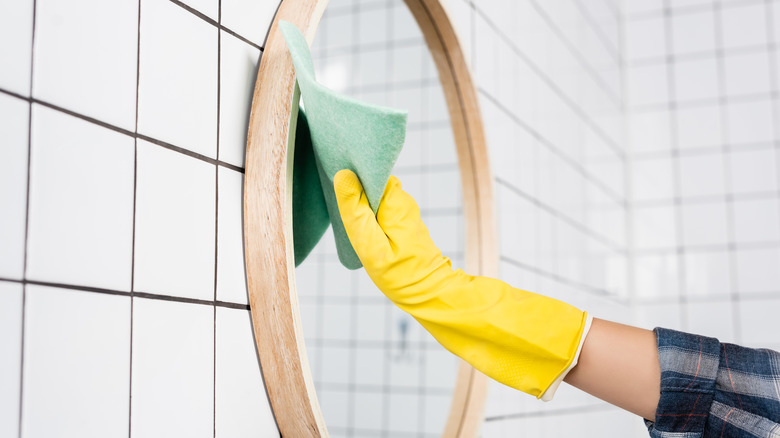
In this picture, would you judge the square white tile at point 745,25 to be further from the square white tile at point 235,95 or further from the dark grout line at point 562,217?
the square white tile at point 235,95

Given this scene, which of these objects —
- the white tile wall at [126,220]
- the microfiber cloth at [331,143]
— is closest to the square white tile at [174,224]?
the white tile wall at [126,220]

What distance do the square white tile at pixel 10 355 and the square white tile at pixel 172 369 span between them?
0.30 ft

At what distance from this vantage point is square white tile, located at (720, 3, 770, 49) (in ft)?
6.24

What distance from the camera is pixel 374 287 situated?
0.81 m

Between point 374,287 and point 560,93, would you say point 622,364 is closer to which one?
point 374,287

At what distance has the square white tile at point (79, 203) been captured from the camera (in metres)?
0.44

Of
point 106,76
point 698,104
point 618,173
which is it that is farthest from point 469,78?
point 698,104

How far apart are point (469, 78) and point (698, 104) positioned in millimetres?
1189

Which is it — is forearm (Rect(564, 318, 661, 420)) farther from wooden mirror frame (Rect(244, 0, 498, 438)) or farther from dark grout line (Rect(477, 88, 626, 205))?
dark grout line (Rect(477, 88, 626, 205))

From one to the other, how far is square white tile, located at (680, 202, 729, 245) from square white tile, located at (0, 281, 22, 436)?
5.92ft

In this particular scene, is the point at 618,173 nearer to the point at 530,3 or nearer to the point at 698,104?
the point at 698,104

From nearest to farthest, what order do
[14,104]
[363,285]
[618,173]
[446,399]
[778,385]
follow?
1. [14,104]
2. [778,385]
3. [363,285]
4. [446,399]
5. [618,173]

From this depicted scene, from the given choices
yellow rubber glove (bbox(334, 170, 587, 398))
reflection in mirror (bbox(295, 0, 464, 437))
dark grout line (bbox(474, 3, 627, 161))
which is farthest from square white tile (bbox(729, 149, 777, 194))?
yellow rubber glove (bbox(334, 170, 587, 398))

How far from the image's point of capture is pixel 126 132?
51 cm
